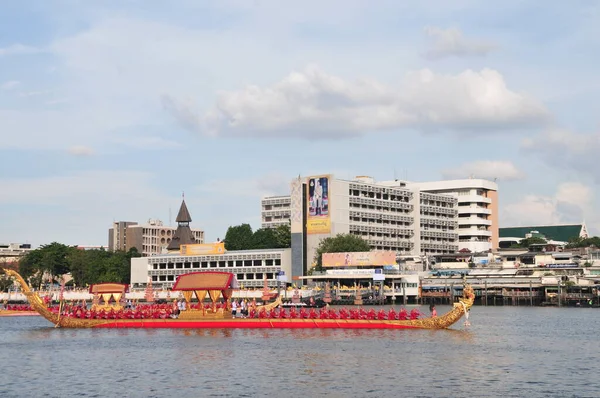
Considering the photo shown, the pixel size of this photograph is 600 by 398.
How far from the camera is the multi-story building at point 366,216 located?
171125mm

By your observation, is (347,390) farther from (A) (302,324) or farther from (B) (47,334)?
(B) (47,334)

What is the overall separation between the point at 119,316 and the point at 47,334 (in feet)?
23.5

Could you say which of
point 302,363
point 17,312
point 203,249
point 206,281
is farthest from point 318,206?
point 302,363

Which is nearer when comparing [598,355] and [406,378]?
[406,378]

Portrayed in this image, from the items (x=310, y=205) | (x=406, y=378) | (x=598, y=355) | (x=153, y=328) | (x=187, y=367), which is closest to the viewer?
(x=406, y=378)

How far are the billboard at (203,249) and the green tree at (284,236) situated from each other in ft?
62.9

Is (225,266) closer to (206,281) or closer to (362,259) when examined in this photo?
(362,259)

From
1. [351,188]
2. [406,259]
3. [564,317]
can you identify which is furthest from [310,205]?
[564,317]

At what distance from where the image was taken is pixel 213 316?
261 ft

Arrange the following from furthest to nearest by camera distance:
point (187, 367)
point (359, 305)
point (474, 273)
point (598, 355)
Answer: point (474, 273) < point (359, 305) < point (598, 355) < point (187, 367)

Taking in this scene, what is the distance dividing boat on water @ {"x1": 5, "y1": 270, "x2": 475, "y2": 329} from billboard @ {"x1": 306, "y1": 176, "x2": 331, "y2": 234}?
8554 cm

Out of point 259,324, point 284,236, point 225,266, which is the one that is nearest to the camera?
point 259,324

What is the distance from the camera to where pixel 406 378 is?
1812 inches

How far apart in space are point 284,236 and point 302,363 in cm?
14346
